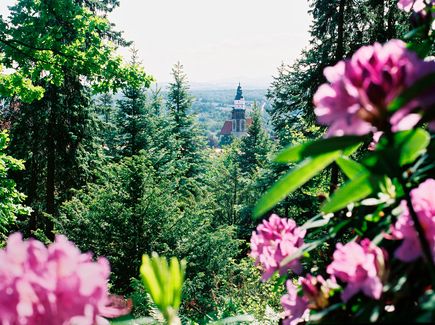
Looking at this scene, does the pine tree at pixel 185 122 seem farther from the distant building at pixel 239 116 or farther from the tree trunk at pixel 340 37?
the distant building at pixel 239 116

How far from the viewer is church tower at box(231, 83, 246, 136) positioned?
84.9 metres

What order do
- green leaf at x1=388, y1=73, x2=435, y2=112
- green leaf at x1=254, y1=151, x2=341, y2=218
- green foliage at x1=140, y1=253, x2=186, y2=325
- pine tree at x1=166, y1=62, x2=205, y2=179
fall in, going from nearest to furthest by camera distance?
1. green leaf at x1=388, y1=73, x2=435, y2=112
2. green leaf at x1=254, y1=151, x2=341, y2=218
3. green foliage at x1=140, y1=253, x2=186, y2=325
4. pine tree at x1=166, y1=62, x2=205, y2=179

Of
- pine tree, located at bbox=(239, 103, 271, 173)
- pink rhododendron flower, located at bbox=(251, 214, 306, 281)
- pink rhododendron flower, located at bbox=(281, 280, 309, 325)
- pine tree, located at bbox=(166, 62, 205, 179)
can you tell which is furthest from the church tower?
pink rhododendron flower, located at bbox=(281, 280, 309, 325)

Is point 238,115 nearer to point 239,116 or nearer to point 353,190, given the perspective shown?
point 239,116

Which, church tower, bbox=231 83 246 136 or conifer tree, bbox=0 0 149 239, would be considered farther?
church tower, bbox=231 83 246 136

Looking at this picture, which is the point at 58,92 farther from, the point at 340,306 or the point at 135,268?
the point at 340,306

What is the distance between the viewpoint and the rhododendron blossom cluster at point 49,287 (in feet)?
1.95

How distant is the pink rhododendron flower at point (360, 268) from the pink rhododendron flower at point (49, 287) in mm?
441

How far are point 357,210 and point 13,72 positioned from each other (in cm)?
680

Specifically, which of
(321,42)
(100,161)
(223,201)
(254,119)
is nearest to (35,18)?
(100,161)

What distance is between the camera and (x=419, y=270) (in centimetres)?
76

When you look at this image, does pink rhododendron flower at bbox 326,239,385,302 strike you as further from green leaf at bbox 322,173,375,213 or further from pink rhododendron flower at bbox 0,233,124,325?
pink rhododendron flower at bbox 0,233,124,325

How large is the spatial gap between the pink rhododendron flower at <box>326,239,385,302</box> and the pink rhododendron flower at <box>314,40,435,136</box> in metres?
0.27

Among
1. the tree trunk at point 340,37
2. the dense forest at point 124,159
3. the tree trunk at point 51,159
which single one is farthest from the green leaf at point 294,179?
the tree trunk at point 51,159
